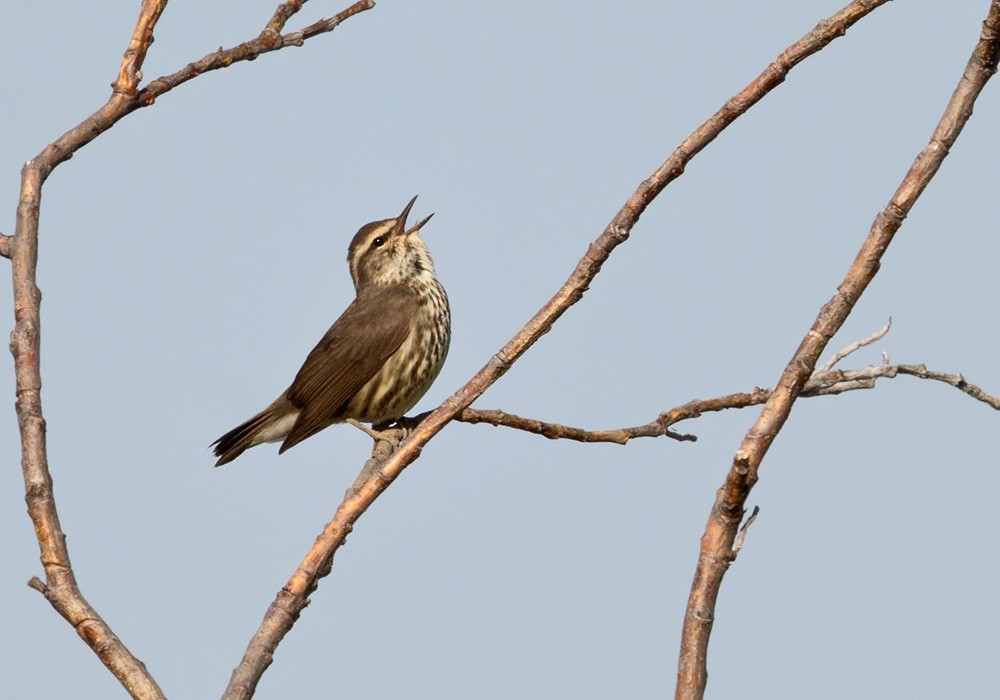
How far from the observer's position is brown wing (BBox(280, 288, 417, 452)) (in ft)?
28.5

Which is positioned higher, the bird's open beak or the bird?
the bird's open beak

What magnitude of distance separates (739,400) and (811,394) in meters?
0.51

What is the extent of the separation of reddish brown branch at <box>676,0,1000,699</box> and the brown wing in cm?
612

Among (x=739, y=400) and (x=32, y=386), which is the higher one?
(x=739, y=400)

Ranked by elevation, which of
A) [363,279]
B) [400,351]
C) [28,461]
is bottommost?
[28,461]

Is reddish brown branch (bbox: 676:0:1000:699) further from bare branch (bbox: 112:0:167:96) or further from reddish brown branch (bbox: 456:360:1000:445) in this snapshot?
bare branch (bbox: 112:0:167:96)

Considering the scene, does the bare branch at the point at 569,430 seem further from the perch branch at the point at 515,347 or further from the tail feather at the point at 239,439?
the tail feather at the point at 239,439

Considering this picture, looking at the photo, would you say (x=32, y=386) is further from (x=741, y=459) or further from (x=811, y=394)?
(x=811, y=394)

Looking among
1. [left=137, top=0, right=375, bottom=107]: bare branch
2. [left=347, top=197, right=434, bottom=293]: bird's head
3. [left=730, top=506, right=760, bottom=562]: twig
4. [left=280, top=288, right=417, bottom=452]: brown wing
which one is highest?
[left=347, top=197, right=434, bottom=293]: bird's head

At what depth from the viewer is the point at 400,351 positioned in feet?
29.1

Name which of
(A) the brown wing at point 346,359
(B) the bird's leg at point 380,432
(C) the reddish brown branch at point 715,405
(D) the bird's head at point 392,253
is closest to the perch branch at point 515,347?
(C) the reddish brown branch at point 715,405

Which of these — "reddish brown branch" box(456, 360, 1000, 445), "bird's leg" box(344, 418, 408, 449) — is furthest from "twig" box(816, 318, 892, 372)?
"bird's leg" box(344, 418, 408, 449)

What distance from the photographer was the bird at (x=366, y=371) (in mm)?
8734

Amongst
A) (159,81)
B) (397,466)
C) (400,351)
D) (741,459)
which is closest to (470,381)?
(397,466)
